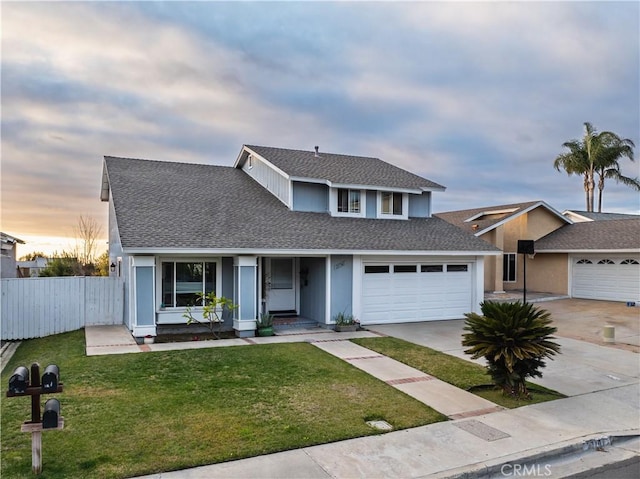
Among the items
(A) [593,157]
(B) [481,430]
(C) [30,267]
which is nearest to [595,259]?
(A) [593,157]

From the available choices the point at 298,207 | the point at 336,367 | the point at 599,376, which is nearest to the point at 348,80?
the point at 298,207

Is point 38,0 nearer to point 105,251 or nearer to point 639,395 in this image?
point 639,395

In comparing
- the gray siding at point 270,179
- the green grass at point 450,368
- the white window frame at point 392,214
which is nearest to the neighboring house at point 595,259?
the white window frame at point 392,214

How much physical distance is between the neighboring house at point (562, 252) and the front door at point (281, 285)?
461 inches

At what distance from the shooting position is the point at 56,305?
1330 centimetres

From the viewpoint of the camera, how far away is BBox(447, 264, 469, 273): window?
16156mm

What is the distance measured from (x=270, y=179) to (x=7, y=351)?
10154 mm

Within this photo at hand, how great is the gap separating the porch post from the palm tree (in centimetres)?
3484

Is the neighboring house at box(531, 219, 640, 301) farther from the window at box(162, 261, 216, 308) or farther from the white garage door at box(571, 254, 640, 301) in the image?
the window at box(162, 261, 216, 308)

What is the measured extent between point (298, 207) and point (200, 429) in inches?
436

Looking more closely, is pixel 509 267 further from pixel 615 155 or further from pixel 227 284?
pixel 615 155

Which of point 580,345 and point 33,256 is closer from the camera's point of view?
point 580,345

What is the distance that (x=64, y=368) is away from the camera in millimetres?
8812

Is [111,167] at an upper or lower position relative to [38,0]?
lower
